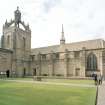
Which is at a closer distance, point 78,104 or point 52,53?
point 78,104

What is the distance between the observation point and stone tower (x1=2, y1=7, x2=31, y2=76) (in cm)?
5778

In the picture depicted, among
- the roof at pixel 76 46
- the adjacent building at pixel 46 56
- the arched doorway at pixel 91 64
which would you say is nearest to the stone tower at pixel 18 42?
the adjacent building at pixel 46 56

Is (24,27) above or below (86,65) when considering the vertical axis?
above

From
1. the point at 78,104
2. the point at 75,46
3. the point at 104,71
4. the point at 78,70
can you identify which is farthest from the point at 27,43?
the point at 78,104

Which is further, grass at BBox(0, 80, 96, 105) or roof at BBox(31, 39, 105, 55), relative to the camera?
roof at BBox(31, 39, 105, 55)

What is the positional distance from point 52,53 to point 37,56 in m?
6.12

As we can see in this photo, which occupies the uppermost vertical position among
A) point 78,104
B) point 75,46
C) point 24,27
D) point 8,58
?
point 24,27

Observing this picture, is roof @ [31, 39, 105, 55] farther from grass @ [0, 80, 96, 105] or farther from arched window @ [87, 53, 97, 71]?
grass @ [0, 80, 96, 105]

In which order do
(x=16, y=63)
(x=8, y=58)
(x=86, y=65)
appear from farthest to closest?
(x=16, y=63) → (x=8, y=58) → (x=86, y=65)

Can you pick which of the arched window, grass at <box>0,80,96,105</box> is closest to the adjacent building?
the arched window

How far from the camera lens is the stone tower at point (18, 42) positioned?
190ft

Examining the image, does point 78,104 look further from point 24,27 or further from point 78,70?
point 24,27

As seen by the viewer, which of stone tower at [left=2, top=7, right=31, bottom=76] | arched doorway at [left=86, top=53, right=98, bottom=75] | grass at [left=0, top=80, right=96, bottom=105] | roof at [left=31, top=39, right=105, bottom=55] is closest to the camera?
grass at [left=0, top=80, right=96, bottom=105]

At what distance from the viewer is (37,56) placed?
195 ft
